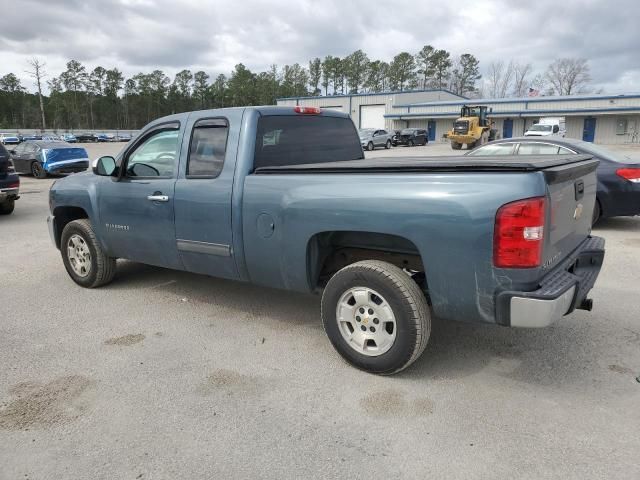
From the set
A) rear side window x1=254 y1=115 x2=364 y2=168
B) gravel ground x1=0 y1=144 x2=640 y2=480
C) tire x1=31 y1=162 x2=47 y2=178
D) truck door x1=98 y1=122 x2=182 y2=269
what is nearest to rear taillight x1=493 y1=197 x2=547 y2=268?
gravel ground x1=0 y1=144 x2=640 y2=480

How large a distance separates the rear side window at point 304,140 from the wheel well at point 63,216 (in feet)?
9.19

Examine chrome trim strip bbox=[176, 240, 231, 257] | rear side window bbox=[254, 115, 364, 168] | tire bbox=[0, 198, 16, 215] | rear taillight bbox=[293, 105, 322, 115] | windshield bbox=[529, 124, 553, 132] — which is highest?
windshield bbox=[529, 124, 553, 132]

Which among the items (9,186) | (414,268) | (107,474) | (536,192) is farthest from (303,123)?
(9,186)

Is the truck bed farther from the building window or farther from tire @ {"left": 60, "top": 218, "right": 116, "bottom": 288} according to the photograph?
the building window

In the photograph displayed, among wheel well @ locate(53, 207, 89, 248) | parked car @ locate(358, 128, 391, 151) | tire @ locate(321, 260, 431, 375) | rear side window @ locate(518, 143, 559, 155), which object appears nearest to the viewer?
tire @ locate(321, 260, 431, 375)

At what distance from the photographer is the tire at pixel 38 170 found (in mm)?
19281

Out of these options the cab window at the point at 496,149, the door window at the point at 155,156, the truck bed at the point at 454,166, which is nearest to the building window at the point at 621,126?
the cab window at the point at 496,149

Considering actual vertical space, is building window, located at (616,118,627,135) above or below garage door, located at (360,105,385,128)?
below

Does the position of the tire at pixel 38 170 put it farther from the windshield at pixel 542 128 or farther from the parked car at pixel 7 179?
the windshield at pixel 542 128

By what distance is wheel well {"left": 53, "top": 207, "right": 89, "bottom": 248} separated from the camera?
19.3 ft

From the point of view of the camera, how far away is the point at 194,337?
4379 millimetres

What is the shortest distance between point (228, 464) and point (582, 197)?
3055 mm

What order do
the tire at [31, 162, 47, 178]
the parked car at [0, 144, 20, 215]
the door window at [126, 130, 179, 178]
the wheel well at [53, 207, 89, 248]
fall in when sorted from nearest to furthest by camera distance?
the door window at [126, 130, 179, 178]
the wheel well at [53, 207, 89, 248]
the parked car at [0, 144, 20, 215]
the tire at [31, 162, 47, 178]

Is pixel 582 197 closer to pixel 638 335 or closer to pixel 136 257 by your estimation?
pixel 638 335
